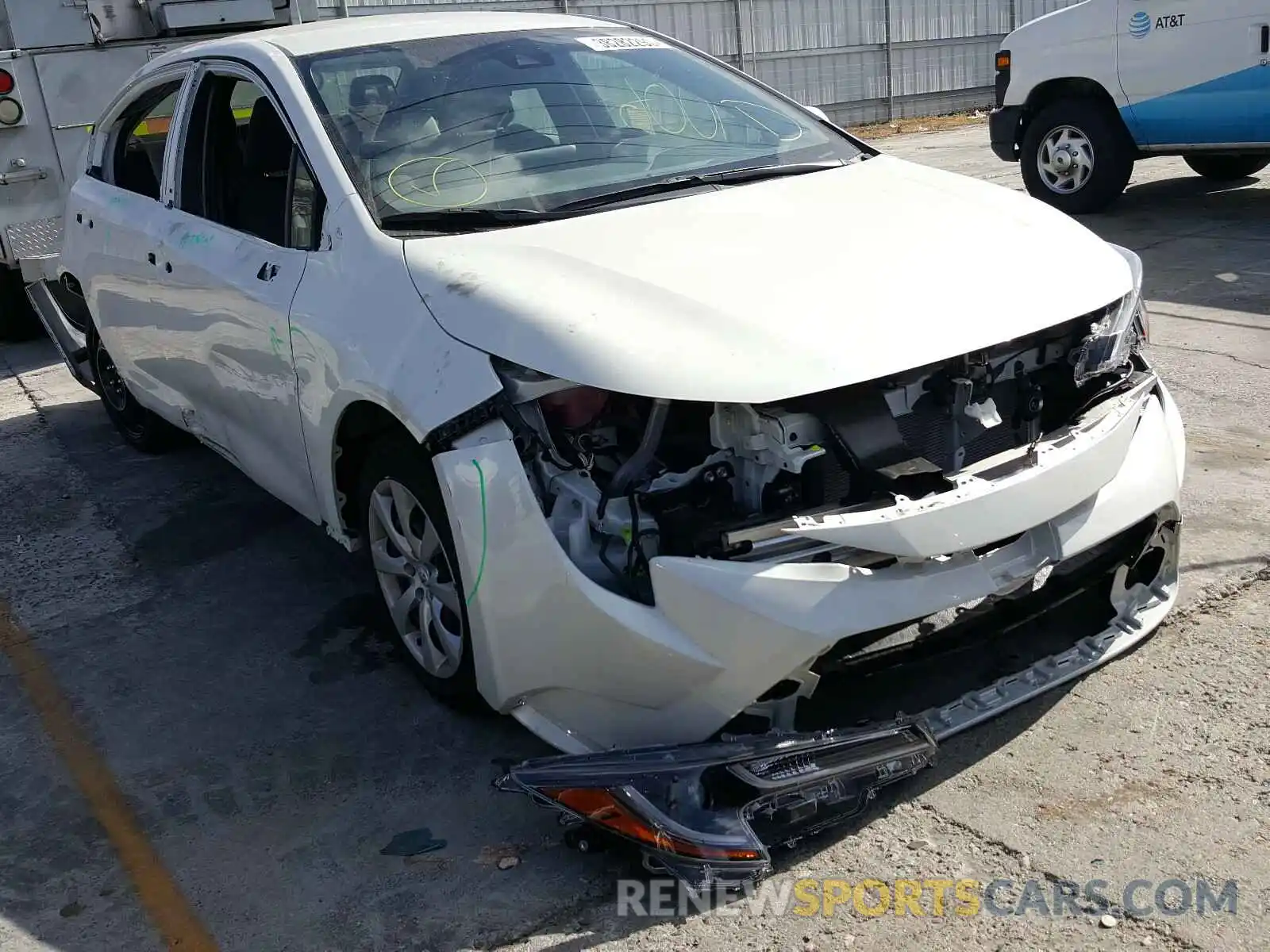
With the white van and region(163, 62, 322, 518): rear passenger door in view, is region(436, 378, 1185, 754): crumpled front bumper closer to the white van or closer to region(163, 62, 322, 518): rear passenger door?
region(163, 62, 322, 518): rear passenger door

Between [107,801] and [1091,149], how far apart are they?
8.39m

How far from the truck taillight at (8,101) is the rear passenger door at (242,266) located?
167 inches

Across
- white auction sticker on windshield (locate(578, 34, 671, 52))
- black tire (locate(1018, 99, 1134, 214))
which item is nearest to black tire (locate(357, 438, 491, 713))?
white auction sticker on windshield (locate(578, 34, 671, 52))

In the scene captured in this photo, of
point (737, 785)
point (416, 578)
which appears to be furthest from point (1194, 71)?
point (737, 785)

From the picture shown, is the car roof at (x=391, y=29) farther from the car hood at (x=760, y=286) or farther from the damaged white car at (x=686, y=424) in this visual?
the car hood at (x=760, y=286)

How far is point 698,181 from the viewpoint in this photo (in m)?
3.83

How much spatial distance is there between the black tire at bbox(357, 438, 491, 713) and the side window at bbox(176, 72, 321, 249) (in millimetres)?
788

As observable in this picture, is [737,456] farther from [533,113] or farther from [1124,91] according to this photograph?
[1124,91]

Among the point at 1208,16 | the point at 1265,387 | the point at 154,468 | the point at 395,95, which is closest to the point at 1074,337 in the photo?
the point at 395,95

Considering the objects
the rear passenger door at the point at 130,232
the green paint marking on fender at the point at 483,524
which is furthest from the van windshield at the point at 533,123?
the rear passenger door at the point at 130,232

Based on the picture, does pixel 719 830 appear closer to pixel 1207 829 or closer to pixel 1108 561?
pixel 1207 829

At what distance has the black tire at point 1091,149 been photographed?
9.32m

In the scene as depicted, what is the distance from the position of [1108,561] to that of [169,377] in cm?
358

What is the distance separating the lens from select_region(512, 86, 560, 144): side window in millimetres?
3977
